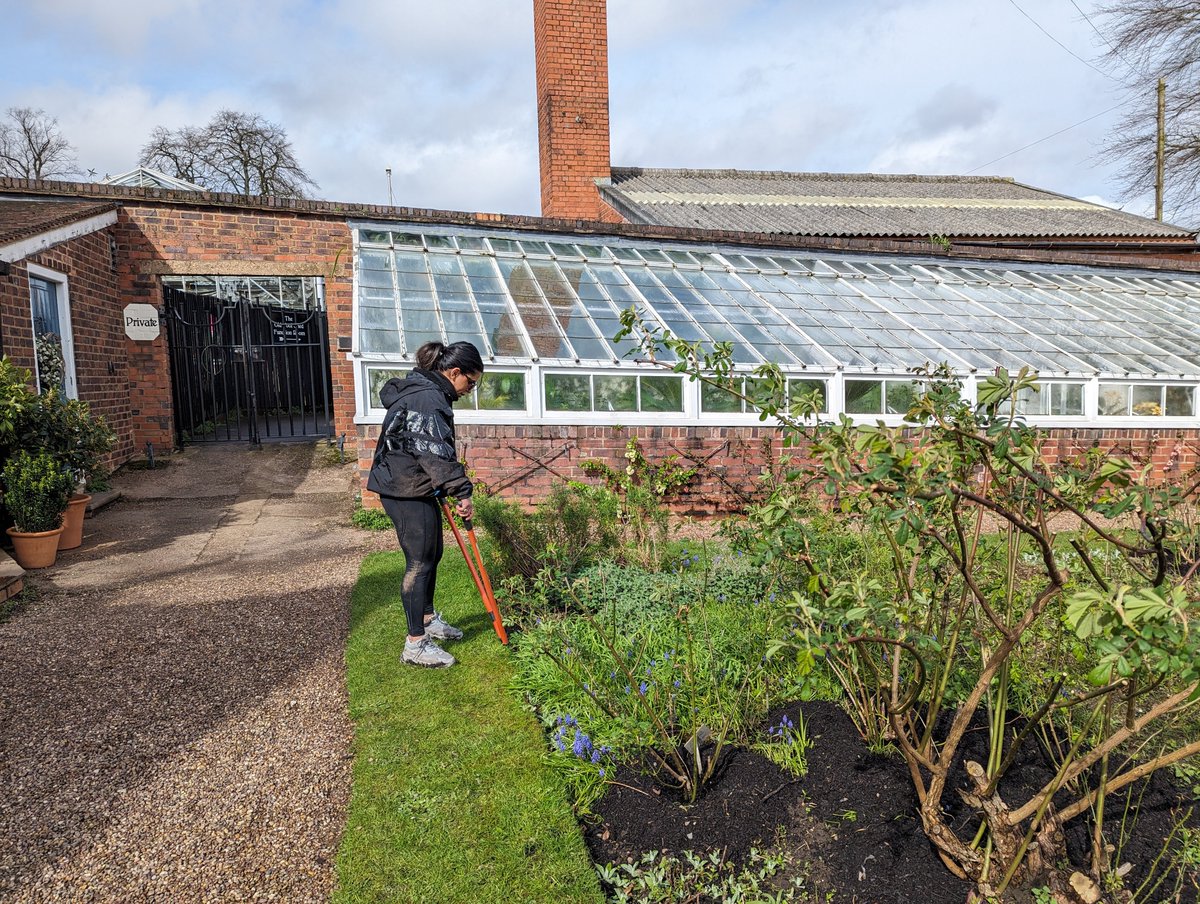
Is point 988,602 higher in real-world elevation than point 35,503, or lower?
higher

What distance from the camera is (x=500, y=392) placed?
7480 mm

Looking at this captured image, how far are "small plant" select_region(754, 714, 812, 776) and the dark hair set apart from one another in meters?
2.37

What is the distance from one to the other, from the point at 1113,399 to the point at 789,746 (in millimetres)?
8451

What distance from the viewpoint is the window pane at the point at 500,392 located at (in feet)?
24.4

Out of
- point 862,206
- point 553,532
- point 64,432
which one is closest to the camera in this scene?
point 553,532

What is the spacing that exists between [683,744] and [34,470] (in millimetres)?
5877

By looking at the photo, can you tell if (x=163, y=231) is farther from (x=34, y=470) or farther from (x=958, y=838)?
(x=958, y=838)

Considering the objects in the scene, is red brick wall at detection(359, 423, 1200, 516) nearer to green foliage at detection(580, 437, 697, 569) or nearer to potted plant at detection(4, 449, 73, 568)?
green foliage at detection(580, 437, 697, 569)

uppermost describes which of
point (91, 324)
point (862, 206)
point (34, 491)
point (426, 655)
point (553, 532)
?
point (862, 206)

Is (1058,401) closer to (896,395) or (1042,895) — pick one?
(896,395)

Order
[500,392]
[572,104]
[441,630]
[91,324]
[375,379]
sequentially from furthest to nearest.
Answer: [572,104], [91,324], [500,392], [375,379], [441,630]

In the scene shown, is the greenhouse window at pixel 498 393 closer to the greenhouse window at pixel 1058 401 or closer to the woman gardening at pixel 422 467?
the woman gardening at pixel 422 467

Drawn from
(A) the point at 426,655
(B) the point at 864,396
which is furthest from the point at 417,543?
(B) the point at 864,396

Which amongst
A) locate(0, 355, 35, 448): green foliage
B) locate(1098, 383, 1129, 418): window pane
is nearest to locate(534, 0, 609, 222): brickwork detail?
locate(1098, 383, 1129, 418): window pane
